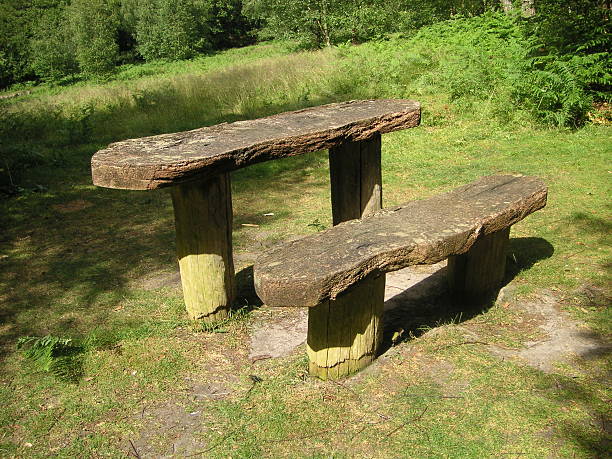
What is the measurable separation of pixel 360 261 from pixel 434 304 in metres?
1.60

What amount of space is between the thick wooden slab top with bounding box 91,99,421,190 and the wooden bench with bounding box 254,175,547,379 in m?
0.72

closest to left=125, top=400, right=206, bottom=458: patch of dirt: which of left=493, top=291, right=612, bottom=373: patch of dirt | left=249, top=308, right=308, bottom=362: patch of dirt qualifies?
left=249, top=308, right=308, bottom=362: patch of dirt

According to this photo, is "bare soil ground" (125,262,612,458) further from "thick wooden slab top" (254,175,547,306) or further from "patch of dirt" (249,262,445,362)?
"thick wooden slab top" (254,175,547,306)

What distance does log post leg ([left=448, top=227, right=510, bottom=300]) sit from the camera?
4.25m

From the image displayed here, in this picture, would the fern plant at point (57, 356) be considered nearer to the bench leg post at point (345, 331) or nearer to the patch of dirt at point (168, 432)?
the patch of dirt at point (168, 432)

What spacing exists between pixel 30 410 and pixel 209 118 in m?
7.95

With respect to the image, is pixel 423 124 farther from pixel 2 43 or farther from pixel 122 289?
pixel 2 43

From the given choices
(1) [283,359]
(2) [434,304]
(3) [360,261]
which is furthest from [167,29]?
(3) [360,261]

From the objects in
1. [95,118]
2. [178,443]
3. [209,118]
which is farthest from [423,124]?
[178,443]

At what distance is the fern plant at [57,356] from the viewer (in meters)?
3.60

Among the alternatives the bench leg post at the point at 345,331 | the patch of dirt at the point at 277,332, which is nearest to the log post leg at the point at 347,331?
the bench leg post at the point at 345,331

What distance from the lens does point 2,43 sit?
1995 centimetres

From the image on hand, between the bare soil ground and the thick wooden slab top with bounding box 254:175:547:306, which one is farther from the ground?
the thick wooden slab top with bounding box 254:175:547:306

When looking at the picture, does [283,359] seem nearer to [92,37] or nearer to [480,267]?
[480,267]
